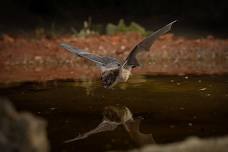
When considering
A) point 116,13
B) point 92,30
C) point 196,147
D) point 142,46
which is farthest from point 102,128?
point 116,13

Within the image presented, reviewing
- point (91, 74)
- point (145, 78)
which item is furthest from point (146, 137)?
point (91, 74)

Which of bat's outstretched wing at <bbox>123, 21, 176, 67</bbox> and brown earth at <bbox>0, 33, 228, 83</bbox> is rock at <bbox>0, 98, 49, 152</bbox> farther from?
brown earth at <bbox>0, 33, 228, 83</bbox>

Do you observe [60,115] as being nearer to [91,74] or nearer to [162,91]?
[162,91]

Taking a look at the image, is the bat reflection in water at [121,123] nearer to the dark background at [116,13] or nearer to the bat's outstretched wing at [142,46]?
the bat's outstretched wing at [142,46]

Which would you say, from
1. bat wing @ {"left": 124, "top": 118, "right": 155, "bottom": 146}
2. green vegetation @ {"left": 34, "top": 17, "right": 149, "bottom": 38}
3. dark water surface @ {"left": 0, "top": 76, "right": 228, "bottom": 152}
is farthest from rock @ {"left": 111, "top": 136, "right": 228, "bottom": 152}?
green vegetation @ {"left": 34, "top": 17, "right": 149, "bottom": 38}

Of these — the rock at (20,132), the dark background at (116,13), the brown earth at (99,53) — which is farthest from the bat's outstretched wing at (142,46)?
the dark background at (116,13)

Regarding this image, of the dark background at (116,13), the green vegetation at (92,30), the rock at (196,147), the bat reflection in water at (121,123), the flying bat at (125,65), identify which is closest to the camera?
the rock at (196,147)

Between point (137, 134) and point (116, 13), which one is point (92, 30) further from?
point (137, 134)

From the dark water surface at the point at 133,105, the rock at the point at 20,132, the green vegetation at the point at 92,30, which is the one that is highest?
the green vegetation at the point at 92,30
